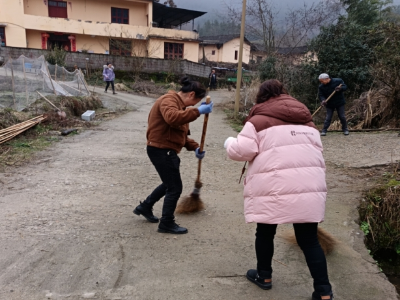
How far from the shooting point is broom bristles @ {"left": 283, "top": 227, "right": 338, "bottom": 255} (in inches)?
122

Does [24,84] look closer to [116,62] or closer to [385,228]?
[385,228]

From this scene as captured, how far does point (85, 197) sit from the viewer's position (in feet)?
14.6

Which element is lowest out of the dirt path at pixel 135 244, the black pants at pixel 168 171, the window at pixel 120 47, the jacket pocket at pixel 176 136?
the dirt path at pixel 135 244

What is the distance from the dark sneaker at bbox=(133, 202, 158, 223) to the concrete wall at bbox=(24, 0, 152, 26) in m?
30.1

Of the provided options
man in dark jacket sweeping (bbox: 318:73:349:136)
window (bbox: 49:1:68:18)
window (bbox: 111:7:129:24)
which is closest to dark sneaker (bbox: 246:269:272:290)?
man in dark jacket sweeping (bbox: 318:73:349:136)

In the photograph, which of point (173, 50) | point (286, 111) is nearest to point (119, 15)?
point (173, 50)

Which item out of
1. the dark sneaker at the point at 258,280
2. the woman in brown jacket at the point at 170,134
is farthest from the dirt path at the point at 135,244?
the woman in brown jacket at the point at 170,134

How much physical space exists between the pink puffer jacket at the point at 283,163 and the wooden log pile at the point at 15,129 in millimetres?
6117

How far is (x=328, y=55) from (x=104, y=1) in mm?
24637

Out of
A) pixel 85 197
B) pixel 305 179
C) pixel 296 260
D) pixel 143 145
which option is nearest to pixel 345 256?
pixel 296 260

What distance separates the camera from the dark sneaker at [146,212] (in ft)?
12.0

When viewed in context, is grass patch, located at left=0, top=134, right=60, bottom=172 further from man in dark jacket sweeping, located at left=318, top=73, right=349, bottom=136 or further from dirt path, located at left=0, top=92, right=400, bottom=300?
man in dark jacket sweeping, located at left=318, top=73, right=349, bottom=136

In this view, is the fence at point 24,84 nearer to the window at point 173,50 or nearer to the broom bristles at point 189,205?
the broom bristles at point 189,205

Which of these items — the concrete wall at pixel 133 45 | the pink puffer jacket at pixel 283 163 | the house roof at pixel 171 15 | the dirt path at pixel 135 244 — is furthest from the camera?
the house roof at pixel 171 15
